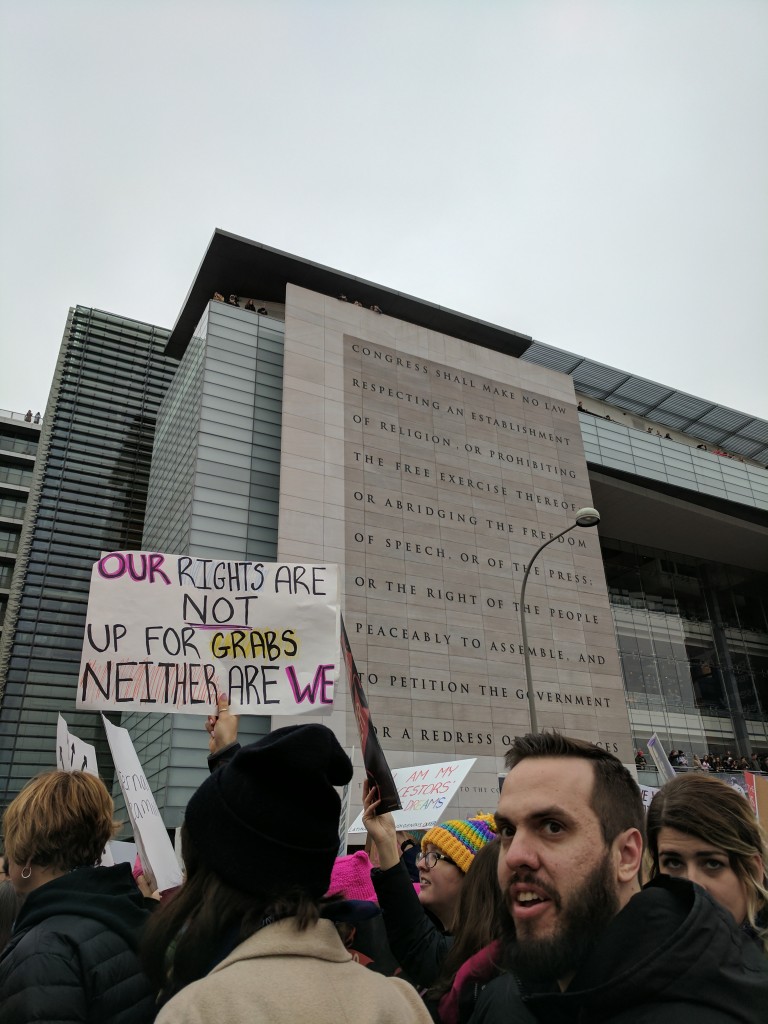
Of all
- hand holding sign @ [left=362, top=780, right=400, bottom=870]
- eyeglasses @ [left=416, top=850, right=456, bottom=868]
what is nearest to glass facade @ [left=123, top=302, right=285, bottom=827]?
eyeglasses @ [left=416, top=850, right=456, bottom=868]

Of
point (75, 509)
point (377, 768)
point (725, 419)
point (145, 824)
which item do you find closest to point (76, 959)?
point (377, 768)

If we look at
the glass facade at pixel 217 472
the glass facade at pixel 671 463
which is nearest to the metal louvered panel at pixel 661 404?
the glass facade at pixel 671 463

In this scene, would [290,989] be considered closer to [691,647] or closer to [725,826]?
[725,826]

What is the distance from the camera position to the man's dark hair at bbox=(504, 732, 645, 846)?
227 cm

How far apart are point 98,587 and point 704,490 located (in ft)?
123

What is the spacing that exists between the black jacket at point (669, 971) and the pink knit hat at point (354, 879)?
210 cm

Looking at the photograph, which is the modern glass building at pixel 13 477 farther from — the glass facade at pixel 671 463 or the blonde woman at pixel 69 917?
the blonde woman at pixel 69 917

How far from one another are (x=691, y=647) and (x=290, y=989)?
41.5 meters

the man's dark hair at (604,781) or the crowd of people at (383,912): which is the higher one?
the man's dark hair at (604,781)

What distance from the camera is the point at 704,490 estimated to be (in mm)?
38500

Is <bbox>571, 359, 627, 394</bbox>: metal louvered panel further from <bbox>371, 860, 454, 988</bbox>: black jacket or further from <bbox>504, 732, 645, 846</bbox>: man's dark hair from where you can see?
<bbox>504, 732, 645, 846</bbox>: man's dark hair

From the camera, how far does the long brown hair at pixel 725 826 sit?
306 centimetres

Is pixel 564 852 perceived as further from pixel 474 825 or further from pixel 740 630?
pixel 740 630

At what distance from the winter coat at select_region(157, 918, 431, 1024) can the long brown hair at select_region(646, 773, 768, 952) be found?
5.32 feet
